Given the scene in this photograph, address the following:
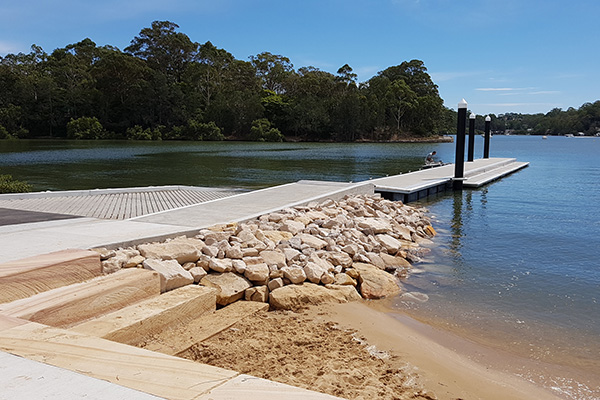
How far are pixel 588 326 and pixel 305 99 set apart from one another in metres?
72.5

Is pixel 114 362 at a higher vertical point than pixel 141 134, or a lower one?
lower

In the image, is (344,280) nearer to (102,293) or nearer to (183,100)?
(102,293)

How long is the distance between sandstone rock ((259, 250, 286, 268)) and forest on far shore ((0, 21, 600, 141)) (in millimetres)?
67126

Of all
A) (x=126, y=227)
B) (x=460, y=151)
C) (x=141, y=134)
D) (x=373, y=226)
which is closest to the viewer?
(x=126, y=227)

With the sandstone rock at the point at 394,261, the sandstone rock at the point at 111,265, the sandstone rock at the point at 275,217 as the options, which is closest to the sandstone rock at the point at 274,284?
the sandstone rock at the point at 111,265

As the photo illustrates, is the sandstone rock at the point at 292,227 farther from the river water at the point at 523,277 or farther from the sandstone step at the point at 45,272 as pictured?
the sandstone step at the point at 45,272

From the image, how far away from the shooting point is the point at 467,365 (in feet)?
15.3

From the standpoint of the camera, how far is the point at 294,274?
6.13m

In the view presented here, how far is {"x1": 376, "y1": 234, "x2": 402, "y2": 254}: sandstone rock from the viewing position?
8516mm

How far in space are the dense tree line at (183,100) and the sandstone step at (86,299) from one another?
68.8 m

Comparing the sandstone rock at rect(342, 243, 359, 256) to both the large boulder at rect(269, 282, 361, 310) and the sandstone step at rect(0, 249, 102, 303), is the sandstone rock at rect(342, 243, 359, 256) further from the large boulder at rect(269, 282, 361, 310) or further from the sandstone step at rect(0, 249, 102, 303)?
the sandstone step at rect(0, 249, 102, 303)

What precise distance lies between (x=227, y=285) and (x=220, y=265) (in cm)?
32

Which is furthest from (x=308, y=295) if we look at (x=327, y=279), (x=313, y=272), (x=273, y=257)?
(x=273, y=257)

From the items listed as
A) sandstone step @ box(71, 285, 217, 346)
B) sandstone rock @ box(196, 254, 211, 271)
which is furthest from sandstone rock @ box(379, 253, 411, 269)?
sandstone step @ box(71, 285, 217, 346)
